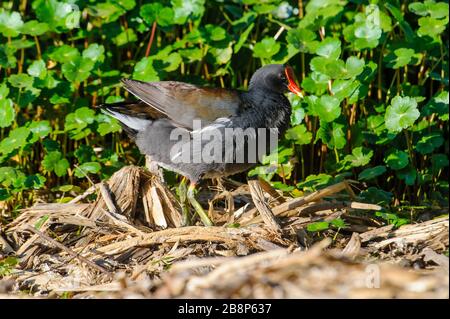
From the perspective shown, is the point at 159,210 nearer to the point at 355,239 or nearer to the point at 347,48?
the point at 355,239

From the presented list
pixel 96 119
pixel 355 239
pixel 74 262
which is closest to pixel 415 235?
pixel 355 239

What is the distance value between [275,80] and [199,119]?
53cm

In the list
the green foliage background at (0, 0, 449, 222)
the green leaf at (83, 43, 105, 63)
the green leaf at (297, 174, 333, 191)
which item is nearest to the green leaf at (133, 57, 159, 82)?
the green foliage background at (0, 0, 449, 222)

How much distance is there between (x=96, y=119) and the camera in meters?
4.74

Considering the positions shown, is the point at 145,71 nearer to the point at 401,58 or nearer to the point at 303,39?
the point at 303,39

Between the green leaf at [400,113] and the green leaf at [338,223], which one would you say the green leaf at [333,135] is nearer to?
the green leaf at [400,113]

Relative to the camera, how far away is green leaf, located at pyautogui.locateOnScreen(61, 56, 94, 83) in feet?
15.2

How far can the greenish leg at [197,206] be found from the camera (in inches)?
162

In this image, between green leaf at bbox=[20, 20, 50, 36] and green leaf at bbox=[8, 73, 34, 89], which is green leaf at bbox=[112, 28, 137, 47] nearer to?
green leaf at bbox=[20, 20, 50, 36]

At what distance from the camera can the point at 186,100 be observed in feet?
13.9

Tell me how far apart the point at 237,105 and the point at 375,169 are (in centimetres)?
86

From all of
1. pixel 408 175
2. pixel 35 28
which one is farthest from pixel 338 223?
pixel 35 28

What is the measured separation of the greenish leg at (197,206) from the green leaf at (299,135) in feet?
2.49

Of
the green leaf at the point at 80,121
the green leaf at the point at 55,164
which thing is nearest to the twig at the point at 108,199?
the green leaf at the point at 55,164
